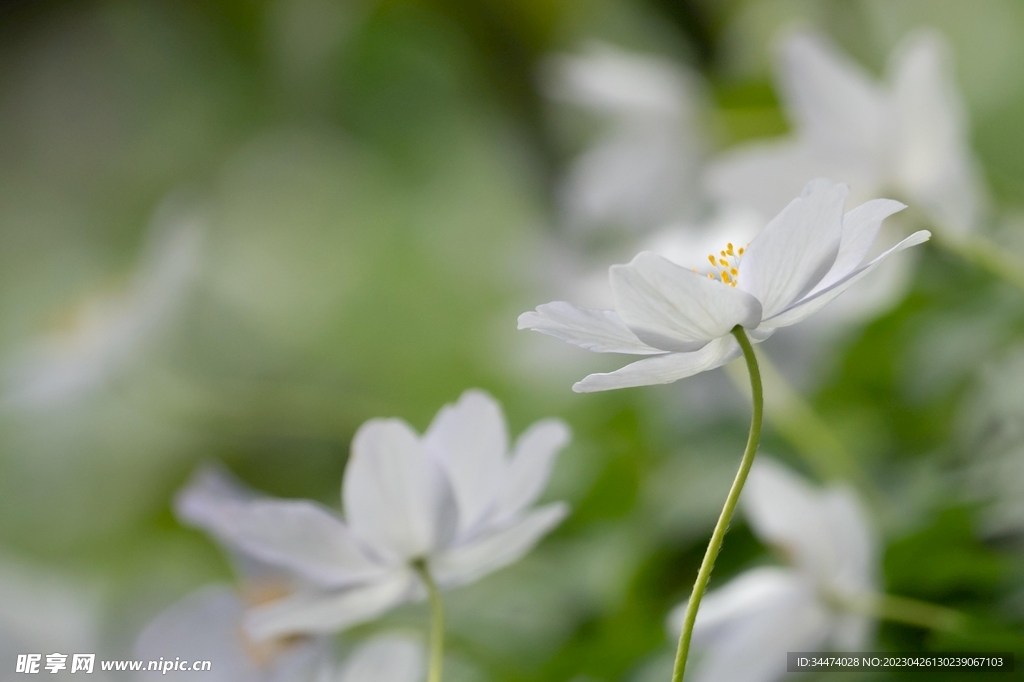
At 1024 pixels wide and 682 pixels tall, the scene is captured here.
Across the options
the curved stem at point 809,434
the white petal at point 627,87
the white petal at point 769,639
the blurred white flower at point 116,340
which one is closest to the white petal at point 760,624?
the white petal at point 769,639

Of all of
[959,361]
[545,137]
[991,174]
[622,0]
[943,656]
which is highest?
[622,0]

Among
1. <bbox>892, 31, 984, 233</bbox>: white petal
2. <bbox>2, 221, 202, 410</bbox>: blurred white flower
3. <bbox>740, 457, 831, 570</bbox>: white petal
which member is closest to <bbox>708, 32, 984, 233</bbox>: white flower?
<bbox>892, 31, 984, 233</bbox>: white petal

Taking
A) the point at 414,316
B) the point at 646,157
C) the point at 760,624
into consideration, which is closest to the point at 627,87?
the point at 646,157

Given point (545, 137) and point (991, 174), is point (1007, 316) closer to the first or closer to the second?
point (991, 174)

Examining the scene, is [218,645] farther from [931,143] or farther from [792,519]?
[931,143]

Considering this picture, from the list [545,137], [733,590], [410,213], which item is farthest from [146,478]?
[733,590]

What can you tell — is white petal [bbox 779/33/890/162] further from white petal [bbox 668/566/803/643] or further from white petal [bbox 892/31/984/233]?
white petal [bbox 668/566/803/643]

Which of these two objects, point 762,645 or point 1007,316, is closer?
point 762,645
